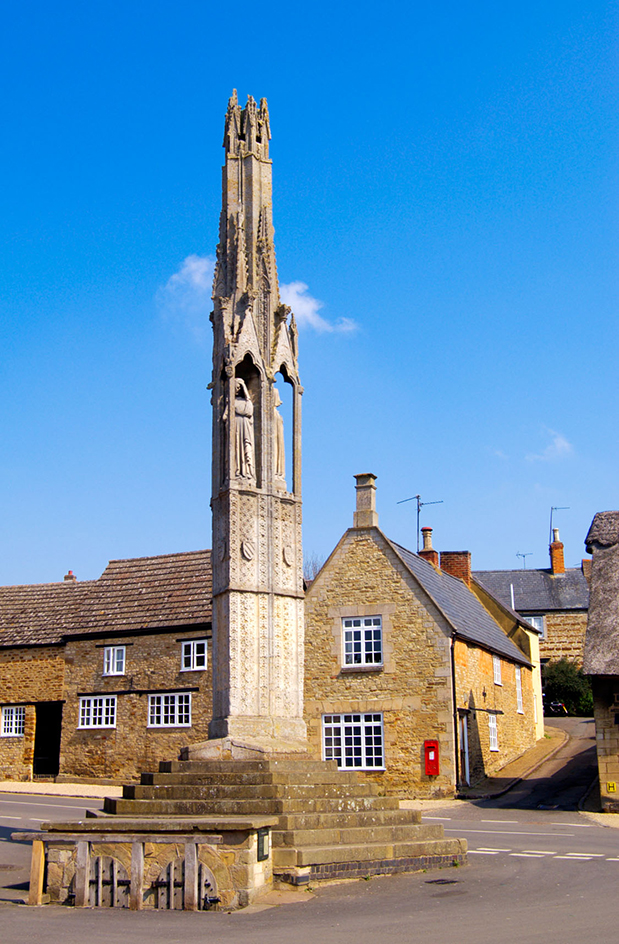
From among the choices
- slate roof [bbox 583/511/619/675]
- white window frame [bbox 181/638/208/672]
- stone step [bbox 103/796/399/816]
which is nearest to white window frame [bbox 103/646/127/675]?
white window frame [bbox 181/638/208/672]

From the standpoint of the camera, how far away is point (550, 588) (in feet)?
159

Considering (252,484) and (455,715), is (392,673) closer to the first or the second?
(455,715)

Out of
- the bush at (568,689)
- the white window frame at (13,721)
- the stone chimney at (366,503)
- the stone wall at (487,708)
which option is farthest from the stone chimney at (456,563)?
the white window frame at (13,721)

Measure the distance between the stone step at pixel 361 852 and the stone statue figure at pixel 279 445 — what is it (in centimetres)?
525

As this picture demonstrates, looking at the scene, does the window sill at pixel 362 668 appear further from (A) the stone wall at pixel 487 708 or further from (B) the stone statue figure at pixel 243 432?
(B) the stone statue figure at pixel 243 432

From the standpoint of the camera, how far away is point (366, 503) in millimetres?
26641

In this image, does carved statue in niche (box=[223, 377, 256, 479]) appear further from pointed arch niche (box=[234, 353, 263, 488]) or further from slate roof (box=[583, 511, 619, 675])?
slate roof (box=[583, 511, 619, 675])

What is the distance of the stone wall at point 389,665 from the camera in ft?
77.8

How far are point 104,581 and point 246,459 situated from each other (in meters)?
21.2

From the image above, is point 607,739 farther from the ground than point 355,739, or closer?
farther from the ground

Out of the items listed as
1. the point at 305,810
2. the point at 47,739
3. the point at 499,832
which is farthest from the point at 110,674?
the point at 305,810

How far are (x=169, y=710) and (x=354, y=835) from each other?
18909mm

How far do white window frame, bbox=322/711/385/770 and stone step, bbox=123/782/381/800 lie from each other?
13.6 m

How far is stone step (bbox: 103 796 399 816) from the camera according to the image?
10.1 meters
